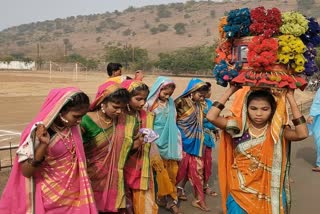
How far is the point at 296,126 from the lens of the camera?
12.8 ft

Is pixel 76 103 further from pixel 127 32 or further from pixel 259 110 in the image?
pixel 127 32

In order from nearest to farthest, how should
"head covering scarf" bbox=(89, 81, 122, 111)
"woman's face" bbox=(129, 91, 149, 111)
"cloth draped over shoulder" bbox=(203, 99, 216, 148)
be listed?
"head covering scarf" bbox=(89, 81, 122, 111) → "woman's face" bbox=(129, 91, 149, 111) → "cloth draped over shoulder" bbox=(203, 99, 216, 148)

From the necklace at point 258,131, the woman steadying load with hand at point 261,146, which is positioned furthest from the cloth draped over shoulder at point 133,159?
the necklace at point 258,131

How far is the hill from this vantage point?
333 ft

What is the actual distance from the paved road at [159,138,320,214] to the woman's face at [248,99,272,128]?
8.71ft

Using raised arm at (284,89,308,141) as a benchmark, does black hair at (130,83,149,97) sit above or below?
above

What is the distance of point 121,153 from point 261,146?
129 cm

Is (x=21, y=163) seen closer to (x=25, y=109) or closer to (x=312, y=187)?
(x=312, y=187)

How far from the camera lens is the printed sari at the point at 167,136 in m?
5.97

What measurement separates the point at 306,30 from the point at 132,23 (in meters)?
131

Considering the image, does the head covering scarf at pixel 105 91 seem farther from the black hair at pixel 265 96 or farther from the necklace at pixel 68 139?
the black hair at pixel 265 96

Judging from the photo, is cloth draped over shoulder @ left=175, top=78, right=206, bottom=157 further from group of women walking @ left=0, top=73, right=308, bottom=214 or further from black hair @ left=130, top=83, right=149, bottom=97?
black hair @ left=130, top=83, right=149, bottom=97

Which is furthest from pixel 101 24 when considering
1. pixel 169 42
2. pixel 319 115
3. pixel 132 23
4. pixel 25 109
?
pixel 319 115


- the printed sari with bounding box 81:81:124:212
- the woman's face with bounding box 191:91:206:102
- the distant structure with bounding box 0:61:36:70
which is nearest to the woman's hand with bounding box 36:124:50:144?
the printed sari with bounding box 81:81:124:212
